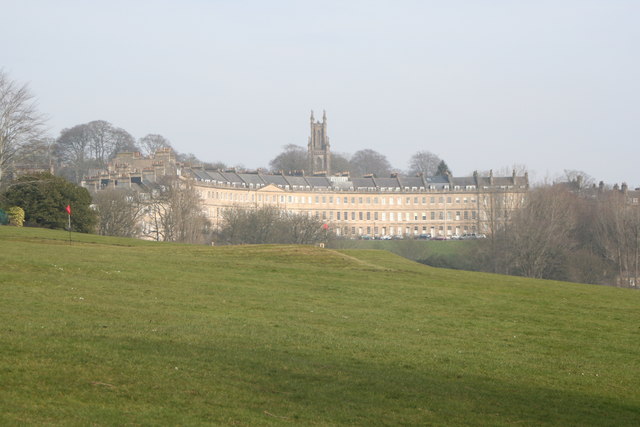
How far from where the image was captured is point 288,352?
16234 millimetres

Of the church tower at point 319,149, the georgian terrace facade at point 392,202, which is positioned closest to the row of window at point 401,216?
the georgian terrace facade at point 392,202

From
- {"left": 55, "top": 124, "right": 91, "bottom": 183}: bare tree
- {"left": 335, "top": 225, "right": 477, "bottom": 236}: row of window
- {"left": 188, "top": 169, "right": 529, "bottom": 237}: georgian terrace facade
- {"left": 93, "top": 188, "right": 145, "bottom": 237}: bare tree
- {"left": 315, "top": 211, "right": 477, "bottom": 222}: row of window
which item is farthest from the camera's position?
{"left": 335, "top": 225, "right": 477, "bottom": 236}: row of window

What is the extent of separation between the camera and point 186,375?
44.2 ft

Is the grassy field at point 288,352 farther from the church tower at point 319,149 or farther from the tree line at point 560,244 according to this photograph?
the church tower at point 319,149

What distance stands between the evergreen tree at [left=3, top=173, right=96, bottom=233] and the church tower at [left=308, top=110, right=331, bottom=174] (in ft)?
419

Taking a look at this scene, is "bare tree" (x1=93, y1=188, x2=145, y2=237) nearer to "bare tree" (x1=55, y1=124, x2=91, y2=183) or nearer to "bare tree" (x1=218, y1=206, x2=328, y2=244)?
"bare tree" (x1=218, y1=206, x2=328, y2=244)

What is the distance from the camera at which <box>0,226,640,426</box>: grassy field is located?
12.2 meters

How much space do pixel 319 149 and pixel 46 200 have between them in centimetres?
13531

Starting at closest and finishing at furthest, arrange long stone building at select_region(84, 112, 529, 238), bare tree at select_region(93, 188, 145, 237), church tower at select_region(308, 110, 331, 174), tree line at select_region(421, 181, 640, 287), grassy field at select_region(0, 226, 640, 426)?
grassy field at select_region(0, 226, 640, 426) → bare tree at select_region(93, 188, 145, 237) → tree line at select_region(421, 181, 640, 287) → long stone building at select_region(84, 112, 529, 238) → church tower at select_region(308, 110, 331, 174)

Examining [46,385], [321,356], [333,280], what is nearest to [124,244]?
[333,280]

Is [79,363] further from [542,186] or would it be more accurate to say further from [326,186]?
[326,186]

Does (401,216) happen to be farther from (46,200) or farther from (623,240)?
(46,200)

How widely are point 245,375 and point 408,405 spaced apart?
2.57m

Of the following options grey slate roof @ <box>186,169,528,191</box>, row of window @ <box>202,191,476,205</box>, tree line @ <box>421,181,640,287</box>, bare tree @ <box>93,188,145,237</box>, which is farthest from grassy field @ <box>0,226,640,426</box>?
row of window @ <box>202,191,476,205</box>
